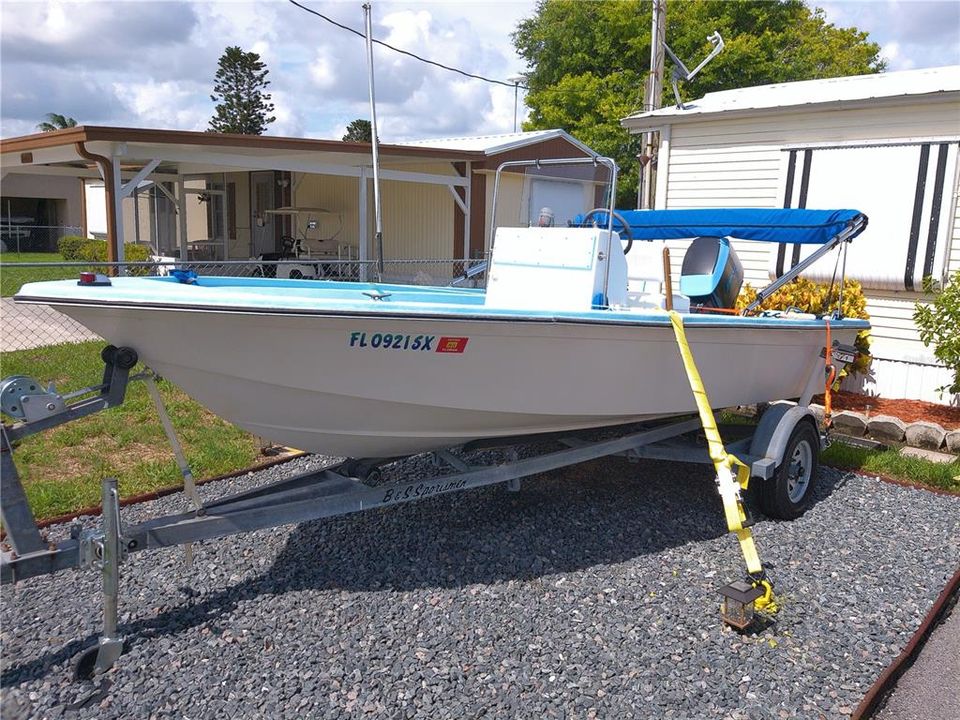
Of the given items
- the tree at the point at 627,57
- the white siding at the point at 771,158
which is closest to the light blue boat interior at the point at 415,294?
the white siding at the point at 771,158

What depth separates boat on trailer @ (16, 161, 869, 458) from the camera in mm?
3396

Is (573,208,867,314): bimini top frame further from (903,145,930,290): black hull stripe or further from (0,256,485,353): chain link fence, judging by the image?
(903,145,930,290): black hull stripe

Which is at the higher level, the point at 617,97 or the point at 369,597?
the point at 617,97

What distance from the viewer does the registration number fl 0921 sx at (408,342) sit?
141 inches

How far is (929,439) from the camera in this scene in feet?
21.5

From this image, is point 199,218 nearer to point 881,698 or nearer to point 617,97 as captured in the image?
point 617,97

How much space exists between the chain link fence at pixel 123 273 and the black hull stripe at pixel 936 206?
447 centimetres

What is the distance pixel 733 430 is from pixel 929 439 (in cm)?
195

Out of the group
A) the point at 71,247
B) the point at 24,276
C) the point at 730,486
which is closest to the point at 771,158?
the point at 730,486

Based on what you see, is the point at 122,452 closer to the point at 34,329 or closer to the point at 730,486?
the point at 730,486

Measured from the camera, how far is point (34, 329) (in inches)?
417

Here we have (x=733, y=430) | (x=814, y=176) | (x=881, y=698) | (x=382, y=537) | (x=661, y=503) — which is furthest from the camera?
(x=814, y=176)

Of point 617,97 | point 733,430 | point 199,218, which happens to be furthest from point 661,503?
point 617,97

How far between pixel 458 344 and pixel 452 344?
3 cm
